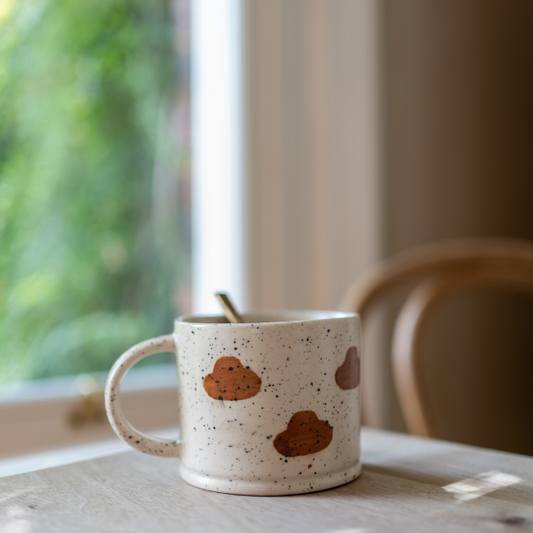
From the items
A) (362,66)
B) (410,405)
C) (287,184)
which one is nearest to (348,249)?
(287,184)

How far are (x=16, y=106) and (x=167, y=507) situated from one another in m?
0.80

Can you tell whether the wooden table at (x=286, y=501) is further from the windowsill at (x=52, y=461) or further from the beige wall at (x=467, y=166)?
the beige wall at (x=467, y=166)

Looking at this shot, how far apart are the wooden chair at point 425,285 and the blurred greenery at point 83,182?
48cm

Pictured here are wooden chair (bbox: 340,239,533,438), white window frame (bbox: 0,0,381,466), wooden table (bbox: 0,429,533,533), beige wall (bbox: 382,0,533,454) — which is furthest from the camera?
beige wall (bbox: 382,0,533,454)

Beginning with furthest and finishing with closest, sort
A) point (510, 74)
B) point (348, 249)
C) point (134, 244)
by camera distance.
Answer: point (510, 74), point (348, 249), point (134, 244)

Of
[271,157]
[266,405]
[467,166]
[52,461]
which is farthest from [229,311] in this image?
[467,166]

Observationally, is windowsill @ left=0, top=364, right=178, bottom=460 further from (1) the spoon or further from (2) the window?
(1) the spoon

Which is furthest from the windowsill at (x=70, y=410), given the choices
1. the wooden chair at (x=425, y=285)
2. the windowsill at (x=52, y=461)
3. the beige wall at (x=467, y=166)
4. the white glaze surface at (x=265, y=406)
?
the beige wall at (x=467, y=166)

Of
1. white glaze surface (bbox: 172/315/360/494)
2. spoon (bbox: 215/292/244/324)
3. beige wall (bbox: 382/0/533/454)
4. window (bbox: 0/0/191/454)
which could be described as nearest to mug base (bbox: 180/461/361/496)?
white glaze surface (bbox: 172/315/360/494)

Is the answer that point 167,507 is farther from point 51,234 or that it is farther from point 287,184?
point 287,184

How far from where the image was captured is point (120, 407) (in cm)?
41

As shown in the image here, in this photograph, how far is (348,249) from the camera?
49.2 inches

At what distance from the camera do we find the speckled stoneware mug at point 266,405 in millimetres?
374

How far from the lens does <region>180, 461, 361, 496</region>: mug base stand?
1.23 feet
